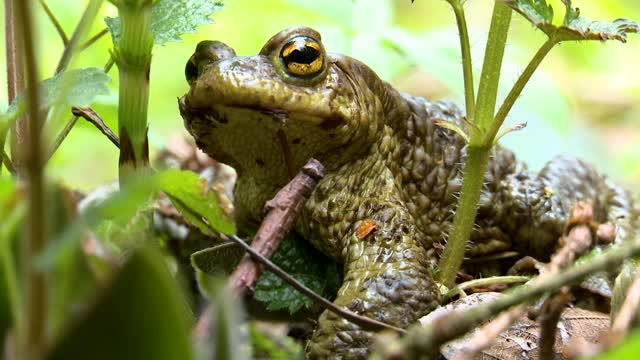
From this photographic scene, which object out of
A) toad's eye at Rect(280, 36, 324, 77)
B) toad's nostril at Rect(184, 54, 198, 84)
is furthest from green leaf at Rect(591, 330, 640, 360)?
toad's nostril at Rect(184, 54, 198, 84)

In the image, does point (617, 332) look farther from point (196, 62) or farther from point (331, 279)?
point (196, 62)

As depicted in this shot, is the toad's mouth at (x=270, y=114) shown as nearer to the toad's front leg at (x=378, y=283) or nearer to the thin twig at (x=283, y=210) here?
the toad's front leg at (x=378, y=283)

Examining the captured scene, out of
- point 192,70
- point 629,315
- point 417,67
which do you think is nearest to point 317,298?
point 629,315

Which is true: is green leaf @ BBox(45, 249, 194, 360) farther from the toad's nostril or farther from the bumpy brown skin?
the toad's nostril

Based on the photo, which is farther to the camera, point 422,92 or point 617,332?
point 422,92

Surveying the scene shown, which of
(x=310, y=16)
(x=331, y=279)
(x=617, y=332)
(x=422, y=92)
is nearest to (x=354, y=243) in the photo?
(x=331, y=279)

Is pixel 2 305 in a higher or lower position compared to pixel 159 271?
lower
